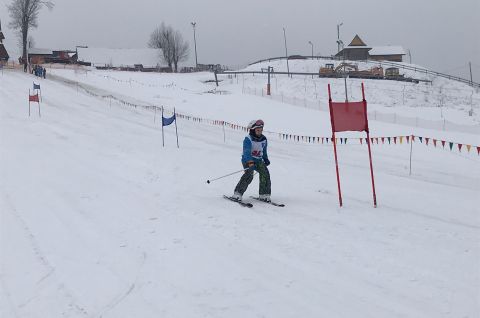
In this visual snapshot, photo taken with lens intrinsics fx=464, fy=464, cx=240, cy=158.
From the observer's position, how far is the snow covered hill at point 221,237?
5176 millimetres

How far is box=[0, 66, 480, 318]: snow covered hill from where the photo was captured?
5.18 meters

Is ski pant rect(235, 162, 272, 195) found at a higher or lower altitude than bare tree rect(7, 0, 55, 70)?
lower

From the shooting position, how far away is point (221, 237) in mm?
7359

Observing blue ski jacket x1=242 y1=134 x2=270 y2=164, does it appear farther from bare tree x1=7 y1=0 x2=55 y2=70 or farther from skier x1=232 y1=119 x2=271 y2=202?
bare tree x1=7 y1=0 x2=55 y2=70

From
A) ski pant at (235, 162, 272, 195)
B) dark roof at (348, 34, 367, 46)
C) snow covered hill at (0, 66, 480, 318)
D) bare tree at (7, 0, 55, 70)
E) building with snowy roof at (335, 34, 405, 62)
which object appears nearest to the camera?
snow covered hill at (0, 66, 480, 318)

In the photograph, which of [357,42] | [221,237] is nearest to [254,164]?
[221,237]

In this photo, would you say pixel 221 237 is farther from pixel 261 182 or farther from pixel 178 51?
pixel 178 51

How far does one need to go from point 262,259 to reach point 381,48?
104m

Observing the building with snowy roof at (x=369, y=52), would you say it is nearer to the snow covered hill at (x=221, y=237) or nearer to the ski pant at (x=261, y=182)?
the snow covered hill at (x=221, y=237)

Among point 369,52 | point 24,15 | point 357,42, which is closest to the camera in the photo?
point 24,15

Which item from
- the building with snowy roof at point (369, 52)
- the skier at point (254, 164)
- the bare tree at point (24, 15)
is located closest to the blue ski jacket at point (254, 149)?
the skier at point (254, 164)

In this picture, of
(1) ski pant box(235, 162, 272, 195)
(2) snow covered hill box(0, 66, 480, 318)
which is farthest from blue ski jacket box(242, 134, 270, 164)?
(2) snow covered hill box(0, 66, 480, 318)

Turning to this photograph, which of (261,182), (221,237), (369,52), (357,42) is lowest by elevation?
(221,237)

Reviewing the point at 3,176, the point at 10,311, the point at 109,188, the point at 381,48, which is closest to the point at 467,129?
the point at 109,188
